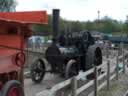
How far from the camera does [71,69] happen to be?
11.7 m

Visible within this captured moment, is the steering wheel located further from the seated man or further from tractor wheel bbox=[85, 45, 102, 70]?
tractor wheel bbox=[85, 45, 102, 70]

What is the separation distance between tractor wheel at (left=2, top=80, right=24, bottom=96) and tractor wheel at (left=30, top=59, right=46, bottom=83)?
5.59 meters

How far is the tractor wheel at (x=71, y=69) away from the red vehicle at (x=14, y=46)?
4791 mm

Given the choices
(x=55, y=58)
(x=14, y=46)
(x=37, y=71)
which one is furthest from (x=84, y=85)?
(x=37, y=71)

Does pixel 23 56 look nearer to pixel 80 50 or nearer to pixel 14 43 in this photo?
pixel 14 43

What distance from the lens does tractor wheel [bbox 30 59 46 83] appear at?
11.9 meters

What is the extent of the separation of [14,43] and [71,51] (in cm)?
653

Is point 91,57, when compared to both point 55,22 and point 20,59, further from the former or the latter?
point 20,59

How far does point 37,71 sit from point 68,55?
126cm

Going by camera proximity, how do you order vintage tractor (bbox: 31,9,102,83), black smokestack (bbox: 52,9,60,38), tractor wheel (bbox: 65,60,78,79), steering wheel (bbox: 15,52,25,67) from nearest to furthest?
steering wheel (bbox: 15,52,25,67), tractor wheel (bbox: 65,60,78,79), vintage tractor (bbox: 31,9,102,83), black smokestack (bbox: 52,9,60,38)

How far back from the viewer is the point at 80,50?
13.1 meters

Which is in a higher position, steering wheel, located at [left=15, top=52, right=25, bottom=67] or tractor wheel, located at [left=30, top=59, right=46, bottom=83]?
steering wheel, located at [left=15, top=52, right=25, bottom=67]

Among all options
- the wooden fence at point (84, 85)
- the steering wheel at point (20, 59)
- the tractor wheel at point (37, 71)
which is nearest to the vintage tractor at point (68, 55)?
the tractor wheel at point (37, 71)

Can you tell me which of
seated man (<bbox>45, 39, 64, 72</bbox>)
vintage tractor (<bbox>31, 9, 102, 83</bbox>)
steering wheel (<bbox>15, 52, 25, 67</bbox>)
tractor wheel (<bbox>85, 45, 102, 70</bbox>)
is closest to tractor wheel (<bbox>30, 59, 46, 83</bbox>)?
vintage tractor (<bbox>31, 9, 102, 83</bbox>)
